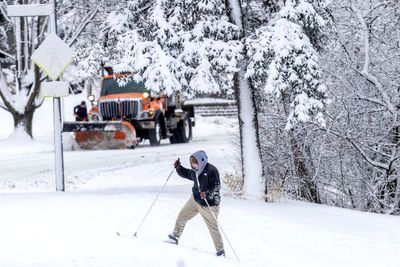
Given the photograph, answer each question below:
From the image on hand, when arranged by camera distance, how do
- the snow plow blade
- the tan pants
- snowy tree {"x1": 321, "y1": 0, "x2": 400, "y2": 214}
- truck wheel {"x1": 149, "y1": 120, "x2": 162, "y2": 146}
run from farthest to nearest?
truck wheel {"x1": 149, "y1": 120, "x2": 162, "y2": 146}, the snow plow blade, snowy tree {"x1": 321, "y1": 0, "x2": 400, "y2": 214}, the tan pants

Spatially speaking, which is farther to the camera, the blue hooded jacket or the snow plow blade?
the snow plow blade

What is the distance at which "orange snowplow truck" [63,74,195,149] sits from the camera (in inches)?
923

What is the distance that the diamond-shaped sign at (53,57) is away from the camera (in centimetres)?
1262

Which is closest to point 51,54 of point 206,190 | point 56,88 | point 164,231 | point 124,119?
point 56,88

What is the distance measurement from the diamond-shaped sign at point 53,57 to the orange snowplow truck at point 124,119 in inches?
411

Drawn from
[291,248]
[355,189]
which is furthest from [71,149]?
[291,248]

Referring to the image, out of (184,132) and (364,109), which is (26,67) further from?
(364,109)

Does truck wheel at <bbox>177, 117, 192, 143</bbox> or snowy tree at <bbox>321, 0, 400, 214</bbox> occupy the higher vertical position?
snowy tree at <bbox>321, 0, 400, 214</bbox>

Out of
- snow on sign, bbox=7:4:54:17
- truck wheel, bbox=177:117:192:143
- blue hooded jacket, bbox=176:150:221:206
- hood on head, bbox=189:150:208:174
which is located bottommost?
truck wheel, bbox=177:117:192:143

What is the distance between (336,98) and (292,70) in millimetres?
2853

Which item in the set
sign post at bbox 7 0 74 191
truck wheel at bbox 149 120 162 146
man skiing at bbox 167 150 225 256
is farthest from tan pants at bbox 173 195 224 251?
truck wheel at bbox 149 120 162 146

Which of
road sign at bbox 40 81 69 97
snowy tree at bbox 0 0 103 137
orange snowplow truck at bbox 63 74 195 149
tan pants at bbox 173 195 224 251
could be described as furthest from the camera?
snowy tree at bbox 0 0 103 137

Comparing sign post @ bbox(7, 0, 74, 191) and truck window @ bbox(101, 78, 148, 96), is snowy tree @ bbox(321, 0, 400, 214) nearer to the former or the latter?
sign post @ bbox(7, 0, 74, 191)

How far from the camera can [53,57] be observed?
1267 centimetres
